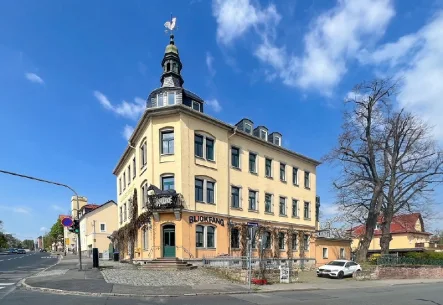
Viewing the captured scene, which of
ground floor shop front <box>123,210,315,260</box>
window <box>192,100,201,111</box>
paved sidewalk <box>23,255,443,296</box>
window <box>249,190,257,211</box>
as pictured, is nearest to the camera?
paved sidewalk <box>23,255,443,296</box>

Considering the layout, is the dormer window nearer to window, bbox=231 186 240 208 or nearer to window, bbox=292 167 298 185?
window, bbox=231 186 240 208

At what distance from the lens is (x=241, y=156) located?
3209 centimetres

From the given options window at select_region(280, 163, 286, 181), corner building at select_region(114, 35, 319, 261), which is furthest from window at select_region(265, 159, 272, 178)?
window at select_region(280, 163, 286, 181)

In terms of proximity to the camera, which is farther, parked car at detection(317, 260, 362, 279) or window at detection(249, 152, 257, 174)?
window at detection(249, 152, 257, 174)

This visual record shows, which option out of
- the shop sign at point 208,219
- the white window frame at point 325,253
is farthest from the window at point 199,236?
the white window frame at point 325,253

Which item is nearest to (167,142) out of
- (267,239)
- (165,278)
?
(165,278)

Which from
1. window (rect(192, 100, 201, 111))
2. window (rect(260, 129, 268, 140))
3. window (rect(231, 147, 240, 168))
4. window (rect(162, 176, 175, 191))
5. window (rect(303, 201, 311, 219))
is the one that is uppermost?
window (rect(192, 100, 201, 111))

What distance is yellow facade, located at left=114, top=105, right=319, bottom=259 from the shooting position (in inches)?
1040

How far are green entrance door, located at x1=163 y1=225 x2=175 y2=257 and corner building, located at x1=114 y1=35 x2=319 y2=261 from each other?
67 millimetres

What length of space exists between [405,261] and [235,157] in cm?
1691

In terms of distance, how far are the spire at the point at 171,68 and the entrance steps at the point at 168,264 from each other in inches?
573

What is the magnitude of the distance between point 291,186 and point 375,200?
26.3ft

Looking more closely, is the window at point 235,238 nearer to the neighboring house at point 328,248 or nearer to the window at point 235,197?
the window at point 235,197

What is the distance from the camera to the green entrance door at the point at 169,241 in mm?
25953
